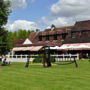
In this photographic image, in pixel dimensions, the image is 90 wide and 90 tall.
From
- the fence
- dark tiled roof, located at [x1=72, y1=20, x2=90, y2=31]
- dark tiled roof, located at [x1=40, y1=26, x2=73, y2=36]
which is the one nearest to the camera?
the fence

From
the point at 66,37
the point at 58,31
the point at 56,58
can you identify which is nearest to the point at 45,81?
the point at 56,58

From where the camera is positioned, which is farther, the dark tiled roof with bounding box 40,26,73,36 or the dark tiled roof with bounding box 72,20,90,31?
the dark tiled roof with bounding box 40,26,73,36

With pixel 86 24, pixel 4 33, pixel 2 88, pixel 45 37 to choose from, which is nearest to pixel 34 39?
pixel 45 37

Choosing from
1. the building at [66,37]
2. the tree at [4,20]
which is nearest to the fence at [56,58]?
the tree at [4,20]

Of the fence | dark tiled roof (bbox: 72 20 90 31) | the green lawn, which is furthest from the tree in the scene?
the green lawn

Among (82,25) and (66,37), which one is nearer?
(82,25)

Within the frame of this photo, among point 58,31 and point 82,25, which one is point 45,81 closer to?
point 82,25

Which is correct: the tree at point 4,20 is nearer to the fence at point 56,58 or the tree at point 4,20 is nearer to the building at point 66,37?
the fence at point 56,58

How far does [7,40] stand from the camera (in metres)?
50.9

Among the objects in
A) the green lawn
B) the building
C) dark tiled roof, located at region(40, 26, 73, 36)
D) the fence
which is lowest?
the green lawn

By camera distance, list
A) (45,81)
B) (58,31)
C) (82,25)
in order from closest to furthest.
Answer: (45,81)
(82,25)
(58,31)

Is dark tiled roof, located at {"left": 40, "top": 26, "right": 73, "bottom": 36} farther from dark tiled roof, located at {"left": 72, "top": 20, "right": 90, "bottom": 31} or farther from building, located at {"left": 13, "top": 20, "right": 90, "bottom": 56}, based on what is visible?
dark tiled roof, located at {"left": 72, "top": 20, "right": 90, "bottom": 31}

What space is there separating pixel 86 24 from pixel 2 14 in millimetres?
27062

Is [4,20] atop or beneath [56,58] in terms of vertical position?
atop
